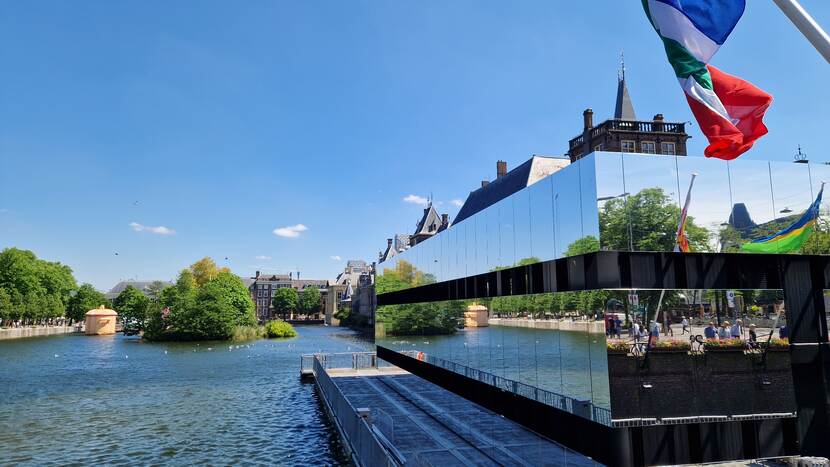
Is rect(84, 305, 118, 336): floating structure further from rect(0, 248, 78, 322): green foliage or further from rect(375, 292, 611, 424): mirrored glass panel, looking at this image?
rect(375, 292, 611, 424): mirrored glass panel

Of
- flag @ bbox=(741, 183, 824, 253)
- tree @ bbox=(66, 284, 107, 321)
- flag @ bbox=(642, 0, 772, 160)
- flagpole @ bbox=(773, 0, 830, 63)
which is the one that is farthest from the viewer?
tree @ bbox=(66, 284, 107, 321)

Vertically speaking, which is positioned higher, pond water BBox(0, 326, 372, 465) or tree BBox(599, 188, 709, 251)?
tree BBox(599, 188, 709, 251)

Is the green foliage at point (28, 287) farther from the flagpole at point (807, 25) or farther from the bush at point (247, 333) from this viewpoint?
the flagpole at point (807, 25)

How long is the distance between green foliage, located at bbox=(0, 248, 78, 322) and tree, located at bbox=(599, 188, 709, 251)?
4548 inches

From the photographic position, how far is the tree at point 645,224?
13055 mm

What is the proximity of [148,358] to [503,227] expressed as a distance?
56.3m

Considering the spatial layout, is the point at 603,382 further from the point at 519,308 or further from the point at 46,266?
the point at 46,266

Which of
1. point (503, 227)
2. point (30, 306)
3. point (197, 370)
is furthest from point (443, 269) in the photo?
point (30, 306)

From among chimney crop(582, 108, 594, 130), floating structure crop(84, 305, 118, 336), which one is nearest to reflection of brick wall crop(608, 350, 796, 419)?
chimney crop(582, 108, 594, 130)

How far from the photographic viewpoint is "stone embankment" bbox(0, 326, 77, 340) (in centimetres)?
9656

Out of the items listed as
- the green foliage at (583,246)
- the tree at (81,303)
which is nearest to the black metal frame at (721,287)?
the green foliage at (583,246)

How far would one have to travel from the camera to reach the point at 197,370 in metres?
50.3

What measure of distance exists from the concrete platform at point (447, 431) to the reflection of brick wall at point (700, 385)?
2.40 meters

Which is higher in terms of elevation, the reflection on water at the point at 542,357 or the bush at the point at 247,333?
the reflection on water at the point at 542,357
